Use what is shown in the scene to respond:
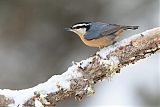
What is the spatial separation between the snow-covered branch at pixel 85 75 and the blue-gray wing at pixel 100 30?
0.17 meters

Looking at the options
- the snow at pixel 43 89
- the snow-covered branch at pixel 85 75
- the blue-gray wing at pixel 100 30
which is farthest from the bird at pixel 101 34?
the snow at pixel 43 89

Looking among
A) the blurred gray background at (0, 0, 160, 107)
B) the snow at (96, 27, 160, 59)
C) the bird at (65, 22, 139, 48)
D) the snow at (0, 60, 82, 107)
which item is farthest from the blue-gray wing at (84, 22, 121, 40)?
the blurred gray background at (0, 0, 160, 107)

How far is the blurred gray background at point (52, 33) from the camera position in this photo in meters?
7.01

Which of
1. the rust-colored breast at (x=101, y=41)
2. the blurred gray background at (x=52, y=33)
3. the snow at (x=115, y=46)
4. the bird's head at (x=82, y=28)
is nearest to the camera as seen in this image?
the snow at (x=115, y=46)

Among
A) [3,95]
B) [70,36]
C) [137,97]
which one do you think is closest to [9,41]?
[70,36]

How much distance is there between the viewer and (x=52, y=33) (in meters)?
7.35

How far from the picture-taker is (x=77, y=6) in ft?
24.1

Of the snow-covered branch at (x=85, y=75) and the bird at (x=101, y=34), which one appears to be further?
the bird at (x=101, y=34)

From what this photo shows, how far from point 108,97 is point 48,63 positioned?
1195 millimetres

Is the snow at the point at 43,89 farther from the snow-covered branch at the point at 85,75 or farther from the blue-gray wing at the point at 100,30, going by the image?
the blue-gray wing at the point at 100,30

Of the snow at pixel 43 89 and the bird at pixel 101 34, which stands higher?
the bird at pixel 101 34

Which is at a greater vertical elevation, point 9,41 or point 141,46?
point 9,41

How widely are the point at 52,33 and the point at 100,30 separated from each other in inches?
149

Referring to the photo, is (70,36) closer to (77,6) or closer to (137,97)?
(77,6)
